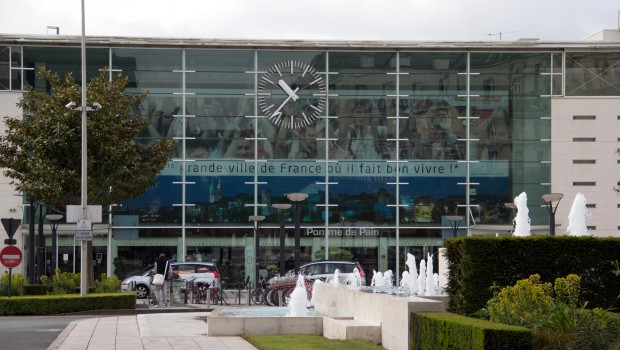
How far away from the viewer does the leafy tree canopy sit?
130ft

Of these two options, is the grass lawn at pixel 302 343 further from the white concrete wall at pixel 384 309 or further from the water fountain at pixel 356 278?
the water fountain at pixel 356 278

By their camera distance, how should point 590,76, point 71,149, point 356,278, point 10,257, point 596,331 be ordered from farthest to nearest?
point 590,76 → point 356,278 → point 71,149 → point 10,257 → point 596,331

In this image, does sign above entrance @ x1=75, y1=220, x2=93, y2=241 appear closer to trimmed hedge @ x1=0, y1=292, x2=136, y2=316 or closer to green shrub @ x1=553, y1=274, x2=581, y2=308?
trimmed hedge @ x1=0, y1=292, x2=136, y2=316

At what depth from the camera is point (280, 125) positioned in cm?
5594

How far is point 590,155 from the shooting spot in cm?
5666

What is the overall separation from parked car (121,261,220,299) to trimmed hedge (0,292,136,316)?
10.3 m

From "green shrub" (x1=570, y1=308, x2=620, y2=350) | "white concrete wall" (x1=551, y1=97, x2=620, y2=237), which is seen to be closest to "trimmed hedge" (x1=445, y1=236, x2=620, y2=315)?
"green shrub" (x1=570, y1=308, x2=620, y2=350)

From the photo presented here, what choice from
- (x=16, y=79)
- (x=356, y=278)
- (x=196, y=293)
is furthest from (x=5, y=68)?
(x=356, y=278)

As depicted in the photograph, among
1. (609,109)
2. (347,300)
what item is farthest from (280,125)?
(347,300)

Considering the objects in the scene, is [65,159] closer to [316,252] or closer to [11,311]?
[11,311]

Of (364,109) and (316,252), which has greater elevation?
(364,109)

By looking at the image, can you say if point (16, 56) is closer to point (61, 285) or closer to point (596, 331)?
point (61, 285)

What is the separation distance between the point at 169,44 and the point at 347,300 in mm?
32281

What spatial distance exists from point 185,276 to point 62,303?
491 inches
